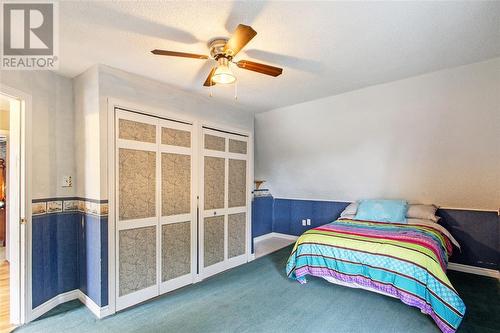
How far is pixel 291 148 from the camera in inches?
176

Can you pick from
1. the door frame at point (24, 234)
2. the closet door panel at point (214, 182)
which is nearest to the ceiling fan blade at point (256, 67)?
the closet door panel at point (214, 182)

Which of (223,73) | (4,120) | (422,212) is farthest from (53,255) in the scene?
(422,212)

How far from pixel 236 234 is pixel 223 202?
1.90 feet

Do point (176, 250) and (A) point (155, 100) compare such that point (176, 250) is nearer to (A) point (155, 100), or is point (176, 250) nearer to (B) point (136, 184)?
(B) point (136, 184)

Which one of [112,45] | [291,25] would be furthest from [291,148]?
[112,45]

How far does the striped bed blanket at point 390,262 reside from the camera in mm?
2129

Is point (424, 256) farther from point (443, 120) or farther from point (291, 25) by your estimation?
point (291, 25)

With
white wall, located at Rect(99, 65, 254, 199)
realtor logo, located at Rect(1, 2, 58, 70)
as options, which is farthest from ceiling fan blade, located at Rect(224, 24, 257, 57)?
white wall, located at Rect(99, 65, 254, 199)

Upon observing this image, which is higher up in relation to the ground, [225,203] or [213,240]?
[225,203]

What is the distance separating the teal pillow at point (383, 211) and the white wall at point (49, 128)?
12.6 ft

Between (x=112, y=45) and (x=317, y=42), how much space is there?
170 centimetres

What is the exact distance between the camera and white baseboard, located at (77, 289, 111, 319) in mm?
2369

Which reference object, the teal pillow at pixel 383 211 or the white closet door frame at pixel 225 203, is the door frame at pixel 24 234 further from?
the teal pillow at pixel 383 211

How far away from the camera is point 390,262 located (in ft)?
8.05
